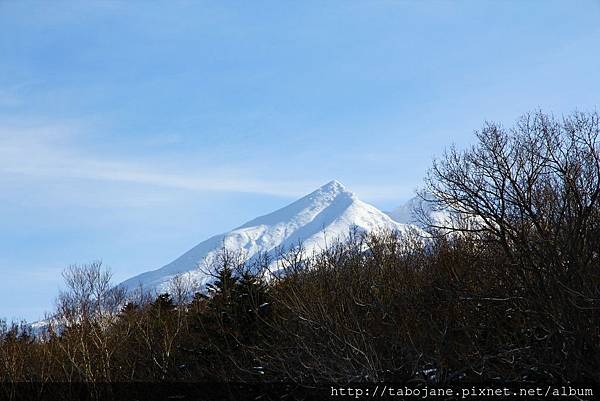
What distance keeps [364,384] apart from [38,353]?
15.6m

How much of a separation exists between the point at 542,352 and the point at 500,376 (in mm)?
1170

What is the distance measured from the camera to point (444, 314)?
717 inches

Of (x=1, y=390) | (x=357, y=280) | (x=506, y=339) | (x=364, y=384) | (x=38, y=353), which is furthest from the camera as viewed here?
(x=38, y=353)

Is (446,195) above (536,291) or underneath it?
above

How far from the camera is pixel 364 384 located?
15633 millimetres

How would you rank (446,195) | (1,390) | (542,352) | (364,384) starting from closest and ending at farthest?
(542,352) < (364,384) < (446,195) < (1,390)

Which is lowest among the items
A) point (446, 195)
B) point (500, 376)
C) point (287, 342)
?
point (500, 376)

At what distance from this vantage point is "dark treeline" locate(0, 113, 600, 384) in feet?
46.8

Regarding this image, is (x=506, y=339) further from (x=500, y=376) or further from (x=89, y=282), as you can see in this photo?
(x=89, y=282)

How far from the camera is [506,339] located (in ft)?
55.0

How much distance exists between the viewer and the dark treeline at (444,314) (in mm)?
14266

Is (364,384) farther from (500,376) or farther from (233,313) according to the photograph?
(233,313)

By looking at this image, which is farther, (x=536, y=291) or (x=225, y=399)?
(x=225, y=399)

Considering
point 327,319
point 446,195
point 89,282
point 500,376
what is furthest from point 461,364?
point 89,282
